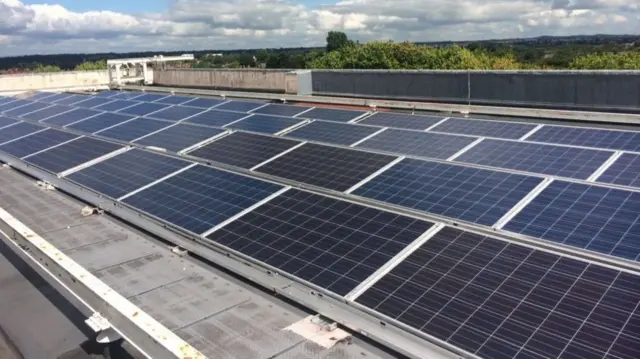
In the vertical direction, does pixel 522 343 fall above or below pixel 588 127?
below

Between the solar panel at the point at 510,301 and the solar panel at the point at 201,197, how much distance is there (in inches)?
186

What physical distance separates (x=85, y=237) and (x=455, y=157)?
31.4ft

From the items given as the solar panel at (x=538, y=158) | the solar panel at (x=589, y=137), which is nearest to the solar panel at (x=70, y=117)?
the solar panel at (x=538, y=158)

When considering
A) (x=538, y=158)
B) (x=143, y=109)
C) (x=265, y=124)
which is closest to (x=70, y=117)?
(x=143, y=109)

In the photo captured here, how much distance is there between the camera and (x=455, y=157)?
13422 millimetres

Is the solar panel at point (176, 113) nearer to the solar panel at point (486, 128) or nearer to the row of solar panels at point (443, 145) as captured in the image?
the row of solar panels at point (443, 145)

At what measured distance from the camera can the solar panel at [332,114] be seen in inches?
772

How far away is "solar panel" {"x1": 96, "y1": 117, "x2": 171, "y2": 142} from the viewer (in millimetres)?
20645

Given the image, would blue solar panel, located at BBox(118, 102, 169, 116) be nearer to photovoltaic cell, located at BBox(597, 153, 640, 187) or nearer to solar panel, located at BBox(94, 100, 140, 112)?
Result: solar panel, located at BBox(94, 100, 140, 112)

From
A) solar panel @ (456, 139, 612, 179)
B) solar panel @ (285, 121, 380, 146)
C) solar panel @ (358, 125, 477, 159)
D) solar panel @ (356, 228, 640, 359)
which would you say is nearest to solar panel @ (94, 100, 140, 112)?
solar panel @ (285, 121, 380, 146)

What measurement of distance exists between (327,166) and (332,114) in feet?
23.0

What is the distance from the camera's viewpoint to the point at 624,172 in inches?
444

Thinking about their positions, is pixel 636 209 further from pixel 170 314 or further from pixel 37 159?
pixel 37 159

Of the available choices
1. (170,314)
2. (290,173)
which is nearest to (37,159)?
(290,173)
